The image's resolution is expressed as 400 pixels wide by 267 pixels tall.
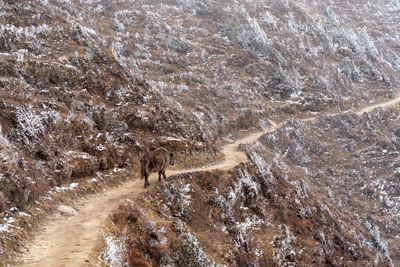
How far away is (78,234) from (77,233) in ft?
0.44

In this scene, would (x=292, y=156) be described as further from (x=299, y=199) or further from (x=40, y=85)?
(x=40, y=85)

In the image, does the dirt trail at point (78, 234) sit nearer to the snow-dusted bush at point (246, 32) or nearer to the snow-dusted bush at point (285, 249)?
the snow-dusted bush at point (285, 249)

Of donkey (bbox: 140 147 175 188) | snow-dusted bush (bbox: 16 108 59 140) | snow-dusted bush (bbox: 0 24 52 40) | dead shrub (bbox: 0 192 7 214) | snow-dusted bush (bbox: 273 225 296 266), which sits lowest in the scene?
snow-dusted bush (bbox: 273 225 296 266)

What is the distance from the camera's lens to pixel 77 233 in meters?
15.5

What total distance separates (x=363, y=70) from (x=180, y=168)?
53.2 meters

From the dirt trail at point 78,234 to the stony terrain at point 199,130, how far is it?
58 cm

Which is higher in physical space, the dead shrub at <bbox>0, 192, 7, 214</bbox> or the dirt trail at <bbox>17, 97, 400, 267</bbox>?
the dead shrub at <bbox>0, 192, 7, 214</bbox>

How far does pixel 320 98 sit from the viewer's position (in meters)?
58.6

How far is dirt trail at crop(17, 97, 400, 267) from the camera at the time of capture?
Answer: 13289 millimetres

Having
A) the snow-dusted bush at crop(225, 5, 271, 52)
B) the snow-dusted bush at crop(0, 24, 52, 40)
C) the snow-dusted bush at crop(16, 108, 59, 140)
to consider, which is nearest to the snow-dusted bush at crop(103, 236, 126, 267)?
the snow-dusted bush at crop(16, 108, 59, 140)

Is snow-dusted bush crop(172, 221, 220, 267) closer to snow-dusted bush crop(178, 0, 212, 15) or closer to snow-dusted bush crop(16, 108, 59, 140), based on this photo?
snow-dusted bush crop(16, 108, 59, 140)

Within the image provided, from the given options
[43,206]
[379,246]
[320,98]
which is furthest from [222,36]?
[43,206]

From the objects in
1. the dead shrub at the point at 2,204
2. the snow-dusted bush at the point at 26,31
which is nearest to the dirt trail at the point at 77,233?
the dead shrub at the point at 2,204

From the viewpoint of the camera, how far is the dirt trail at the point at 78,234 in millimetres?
13289
